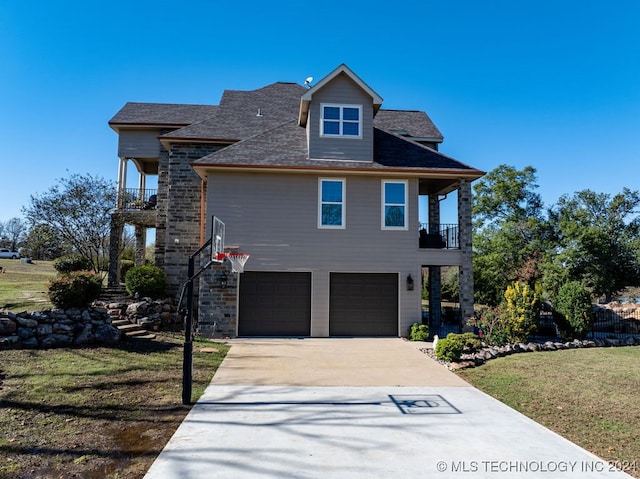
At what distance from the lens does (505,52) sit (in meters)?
16.1

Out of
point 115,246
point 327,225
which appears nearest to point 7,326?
point 115,246

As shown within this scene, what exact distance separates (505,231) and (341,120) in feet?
52.6

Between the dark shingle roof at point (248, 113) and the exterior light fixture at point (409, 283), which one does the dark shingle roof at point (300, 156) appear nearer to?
the dark shingle roof at point (248, 113)

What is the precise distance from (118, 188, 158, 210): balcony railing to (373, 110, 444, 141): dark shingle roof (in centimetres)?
1139

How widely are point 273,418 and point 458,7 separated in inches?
577

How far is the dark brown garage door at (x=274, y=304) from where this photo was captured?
42.9 ft

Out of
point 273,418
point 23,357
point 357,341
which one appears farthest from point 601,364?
point 23,357

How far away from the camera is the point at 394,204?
44.9 feet

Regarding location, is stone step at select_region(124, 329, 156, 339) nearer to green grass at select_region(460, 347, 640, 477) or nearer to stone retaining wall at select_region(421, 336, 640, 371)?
stone retaining wall at select_region(421, 336, 640, 371)

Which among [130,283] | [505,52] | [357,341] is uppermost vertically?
[505,52]

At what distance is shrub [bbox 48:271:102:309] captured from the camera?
9742mm

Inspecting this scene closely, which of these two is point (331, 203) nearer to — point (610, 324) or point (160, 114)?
point (160, 114)

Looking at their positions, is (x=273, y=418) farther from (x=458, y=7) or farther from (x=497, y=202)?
(x=497, y=202)

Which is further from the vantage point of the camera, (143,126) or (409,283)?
(143,126)
